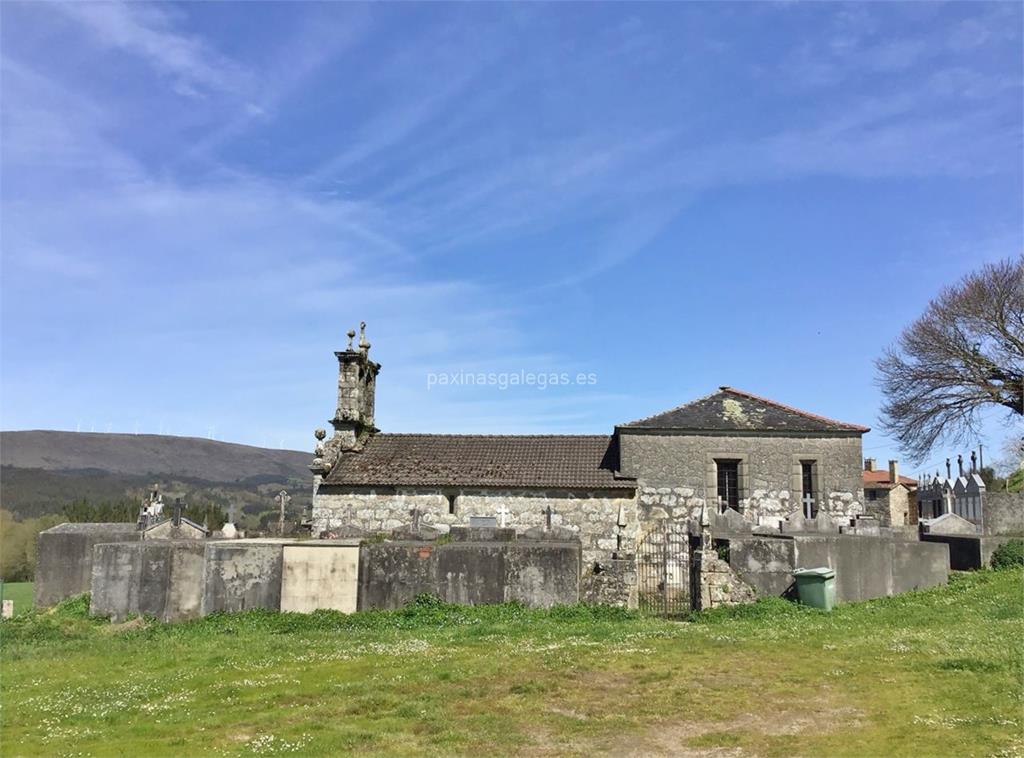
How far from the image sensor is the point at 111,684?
974 centimetres

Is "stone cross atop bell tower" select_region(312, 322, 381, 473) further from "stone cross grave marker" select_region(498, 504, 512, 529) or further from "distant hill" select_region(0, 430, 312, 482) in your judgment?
"distant hill" select_region(0, 430, 312, 482)

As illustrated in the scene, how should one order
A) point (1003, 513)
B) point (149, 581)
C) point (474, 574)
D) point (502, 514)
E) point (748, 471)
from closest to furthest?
point (474, 574) → point (149, 581) → point (502, 514) → point (748, 471) → point (1003, 513)

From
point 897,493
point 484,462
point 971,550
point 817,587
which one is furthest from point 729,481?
point 897,493

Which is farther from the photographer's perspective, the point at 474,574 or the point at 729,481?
the point at 729,481

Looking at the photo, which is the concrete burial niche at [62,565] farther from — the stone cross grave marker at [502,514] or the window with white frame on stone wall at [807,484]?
the window with white frame on stone wall at [807,484]

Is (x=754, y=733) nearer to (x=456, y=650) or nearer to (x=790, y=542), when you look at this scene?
(x=456, y=650)

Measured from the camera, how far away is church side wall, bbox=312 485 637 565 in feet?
77.3

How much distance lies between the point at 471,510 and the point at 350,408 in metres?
5.74

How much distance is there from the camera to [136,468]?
11794cm

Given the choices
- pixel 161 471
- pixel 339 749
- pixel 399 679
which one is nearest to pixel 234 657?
pixel 399 679

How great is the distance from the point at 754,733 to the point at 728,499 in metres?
18.2

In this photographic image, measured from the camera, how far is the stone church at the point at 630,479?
2377cm

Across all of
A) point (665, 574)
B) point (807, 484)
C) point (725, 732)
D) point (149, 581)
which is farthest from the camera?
point (807, 484)

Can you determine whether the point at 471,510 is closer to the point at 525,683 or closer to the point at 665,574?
the point at 665,574
